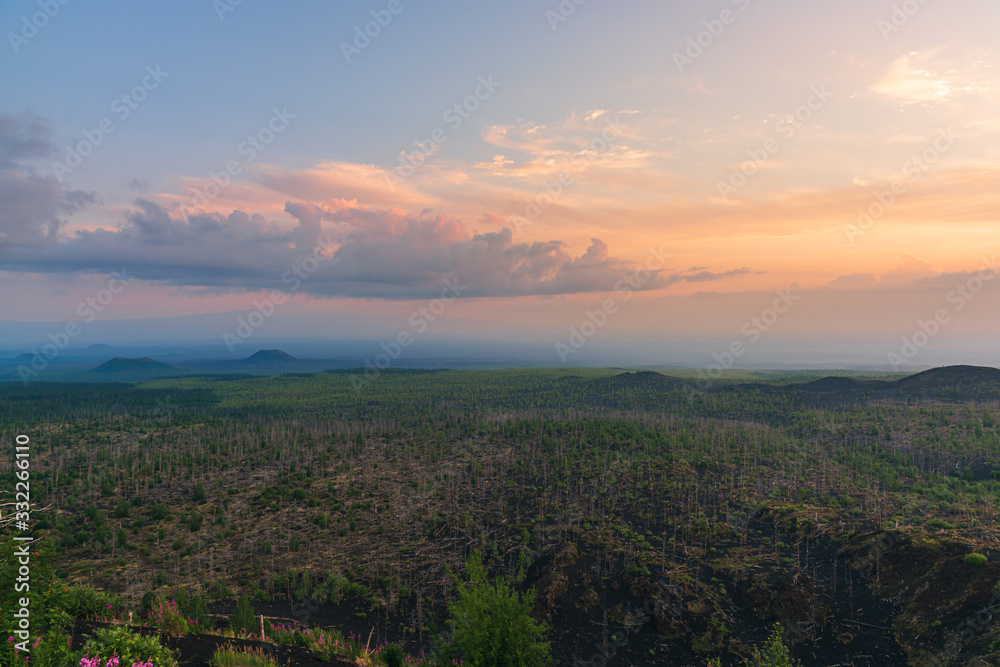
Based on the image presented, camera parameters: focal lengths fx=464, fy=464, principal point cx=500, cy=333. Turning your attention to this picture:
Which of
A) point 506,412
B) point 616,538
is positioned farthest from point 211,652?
point 506,412

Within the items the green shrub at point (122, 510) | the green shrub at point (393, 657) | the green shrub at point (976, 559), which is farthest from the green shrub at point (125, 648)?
the green shrub at point (976, 559)

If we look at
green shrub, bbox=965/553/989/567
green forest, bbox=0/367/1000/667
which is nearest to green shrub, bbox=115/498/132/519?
green forest, bbox=0/367/1000/667

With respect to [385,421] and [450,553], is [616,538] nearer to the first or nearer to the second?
[450,553]

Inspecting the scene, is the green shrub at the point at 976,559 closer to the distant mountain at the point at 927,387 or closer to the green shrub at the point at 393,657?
the green shrub at the point at 393,657

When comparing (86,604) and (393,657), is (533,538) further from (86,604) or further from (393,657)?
(86,604)

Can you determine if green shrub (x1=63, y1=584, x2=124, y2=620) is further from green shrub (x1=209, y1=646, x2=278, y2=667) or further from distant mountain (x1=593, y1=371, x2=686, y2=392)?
distant mountain (x1=593, y1=371, x2=686, y2=392)

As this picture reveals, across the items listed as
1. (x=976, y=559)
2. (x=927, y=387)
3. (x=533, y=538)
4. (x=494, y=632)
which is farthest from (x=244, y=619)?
(x=927, y=387)
